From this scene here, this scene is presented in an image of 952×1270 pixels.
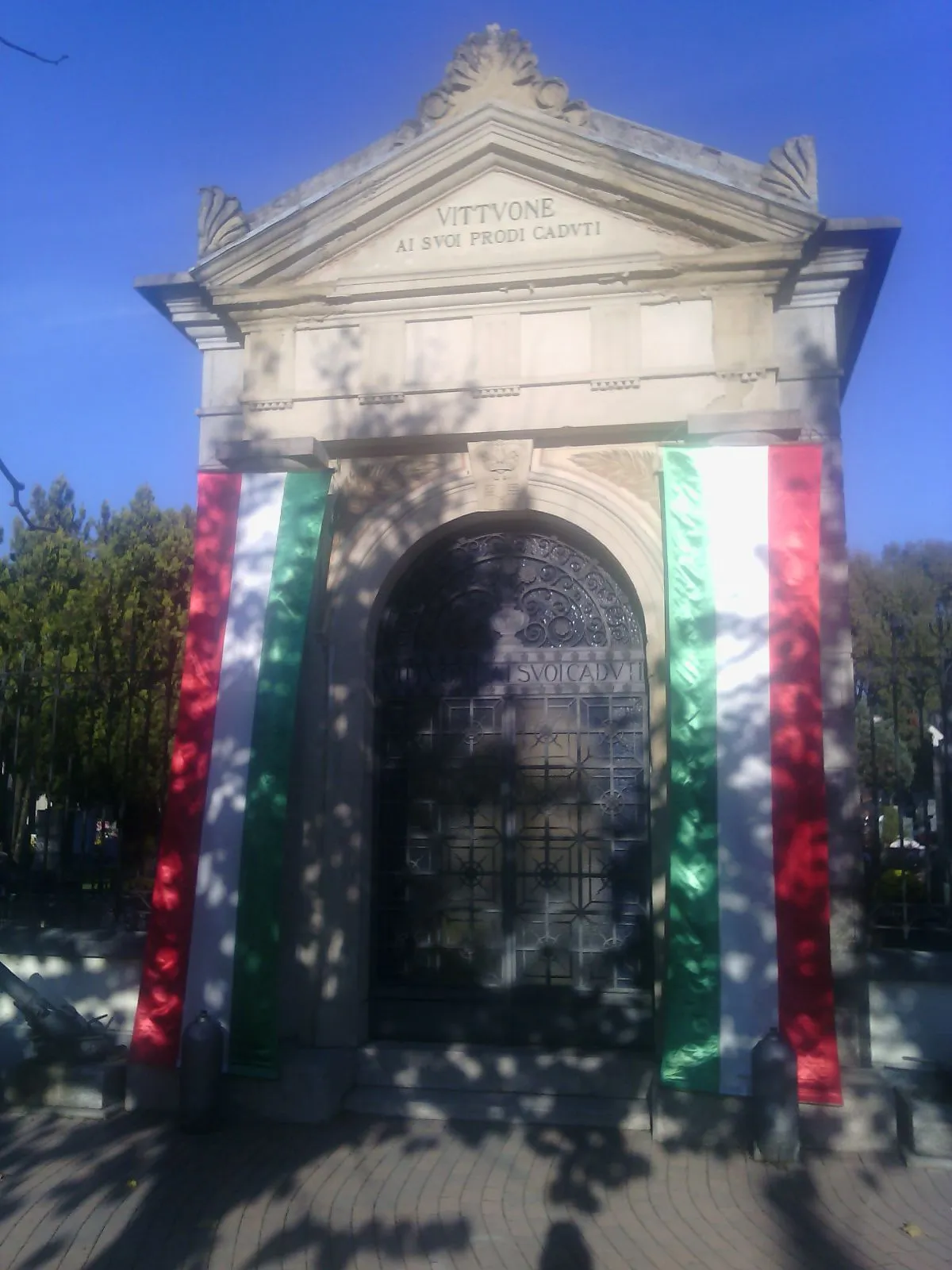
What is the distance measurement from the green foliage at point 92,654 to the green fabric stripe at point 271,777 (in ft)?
3.71

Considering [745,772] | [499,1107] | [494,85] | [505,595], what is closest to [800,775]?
[745,772]

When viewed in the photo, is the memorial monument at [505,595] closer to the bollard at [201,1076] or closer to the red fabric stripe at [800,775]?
the red fabric stripe at [800,775]

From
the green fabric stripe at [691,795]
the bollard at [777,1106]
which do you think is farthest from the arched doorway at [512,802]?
the bollard at [777,1106]

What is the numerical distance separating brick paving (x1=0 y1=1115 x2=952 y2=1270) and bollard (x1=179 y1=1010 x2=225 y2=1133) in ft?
0.37

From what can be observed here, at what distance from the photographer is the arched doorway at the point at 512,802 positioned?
24.0 feet

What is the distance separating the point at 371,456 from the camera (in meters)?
7.78

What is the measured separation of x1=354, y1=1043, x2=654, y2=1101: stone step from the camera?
6797mm

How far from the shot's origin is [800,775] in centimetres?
636

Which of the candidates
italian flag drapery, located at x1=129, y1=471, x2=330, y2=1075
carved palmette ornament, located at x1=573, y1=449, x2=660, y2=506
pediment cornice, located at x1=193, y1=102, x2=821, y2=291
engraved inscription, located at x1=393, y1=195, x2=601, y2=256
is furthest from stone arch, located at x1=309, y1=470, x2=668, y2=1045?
pediment cornice, located at x1=193, y1=102, x2=821, y2=291

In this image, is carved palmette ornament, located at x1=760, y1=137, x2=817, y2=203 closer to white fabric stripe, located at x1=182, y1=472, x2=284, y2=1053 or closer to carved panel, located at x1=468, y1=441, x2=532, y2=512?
carved panel, located at x1=468, y1=441, x2=532, y2=512

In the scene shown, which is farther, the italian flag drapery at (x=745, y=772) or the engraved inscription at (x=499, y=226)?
the engraved inscription at (x=499, y=226)

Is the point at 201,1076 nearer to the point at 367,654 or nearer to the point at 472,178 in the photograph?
the point at 367,654

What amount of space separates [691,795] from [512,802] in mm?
1537

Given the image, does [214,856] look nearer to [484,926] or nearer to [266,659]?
[266,659]
